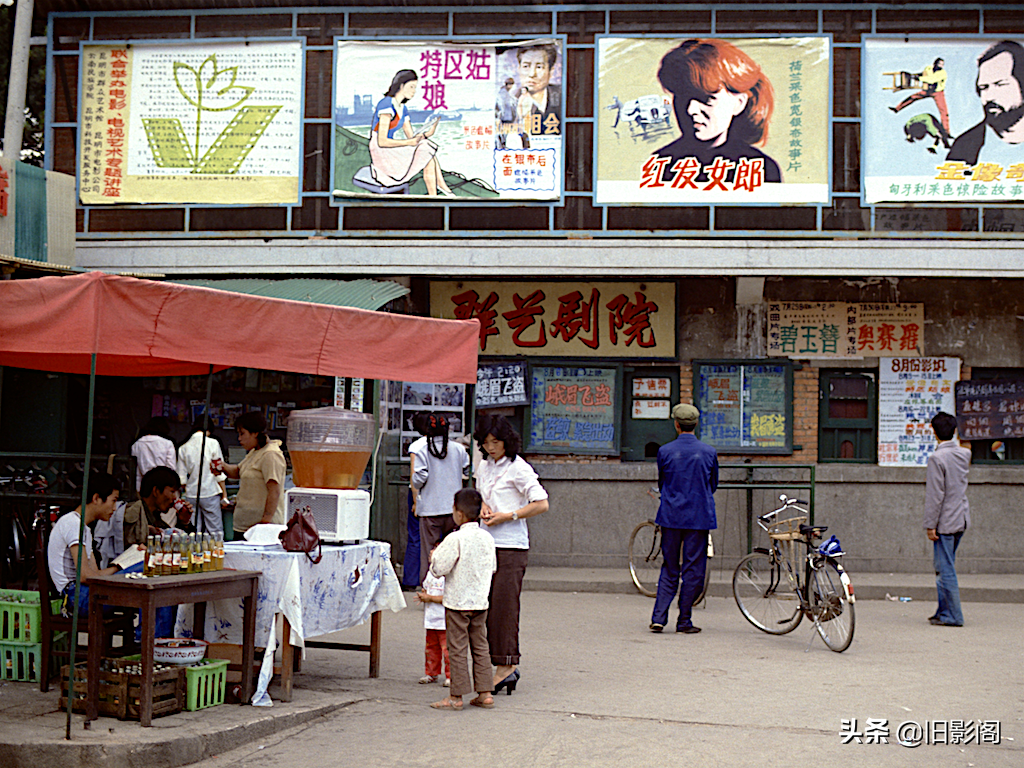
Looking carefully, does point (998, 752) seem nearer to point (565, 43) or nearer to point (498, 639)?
point (498, 639)

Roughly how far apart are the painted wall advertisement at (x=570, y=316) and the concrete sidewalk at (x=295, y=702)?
3367 millimetres

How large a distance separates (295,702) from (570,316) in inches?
333

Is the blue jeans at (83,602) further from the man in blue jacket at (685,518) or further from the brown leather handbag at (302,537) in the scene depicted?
the man in blue jacket at (685,518)

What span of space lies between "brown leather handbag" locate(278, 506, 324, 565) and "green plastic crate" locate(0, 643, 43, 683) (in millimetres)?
1705

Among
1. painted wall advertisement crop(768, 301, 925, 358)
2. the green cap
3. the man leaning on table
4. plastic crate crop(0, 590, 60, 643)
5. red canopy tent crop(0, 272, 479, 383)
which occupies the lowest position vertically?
plastic crate crop(0, 590, 60, 643)

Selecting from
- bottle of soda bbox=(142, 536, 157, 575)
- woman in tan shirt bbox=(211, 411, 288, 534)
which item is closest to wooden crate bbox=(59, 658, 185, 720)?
bottle of soda bbox=(142, 536, 157, 575)

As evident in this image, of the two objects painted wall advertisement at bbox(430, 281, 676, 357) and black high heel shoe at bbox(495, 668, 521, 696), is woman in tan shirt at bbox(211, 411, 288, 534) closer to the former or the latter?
black high heel shoe at bbox(495, 668, 521, 696)

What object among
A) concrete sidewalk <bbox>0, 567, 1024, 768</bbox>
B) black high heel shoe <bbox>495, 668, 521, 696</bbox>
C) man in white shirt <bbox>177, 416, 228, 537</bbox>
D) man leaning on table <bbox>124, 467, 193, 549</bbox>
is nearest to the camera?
concrete sidewalk <bbox>0, 567, 1024, 768</bbox>

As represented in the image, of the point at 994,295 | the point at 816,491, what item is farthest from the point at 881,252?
the point at 816,491

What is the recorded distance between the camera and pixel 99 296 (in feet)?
19.2

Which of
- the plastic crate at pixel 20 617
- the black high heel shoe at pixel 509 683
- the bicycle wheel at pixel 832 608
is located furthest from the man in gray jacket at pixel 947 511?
the plastic crate at pixel 20 617

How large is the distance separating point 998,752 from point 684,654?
318 centimetres

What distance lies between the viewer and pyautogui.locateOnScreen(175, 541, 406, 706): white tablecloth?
6883 millimetres

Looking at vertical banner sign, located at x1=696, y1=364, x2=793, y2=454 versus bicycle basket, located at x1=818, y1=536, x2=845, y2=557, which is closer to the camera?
bicycle basket, located at x1=818, y1=536, x2=845, y2=557
